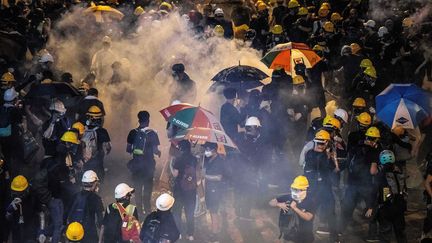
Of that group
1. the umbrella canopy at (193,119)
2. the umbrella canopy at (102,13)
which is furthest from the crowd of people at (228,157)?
the umbrella canopy at (102,13)

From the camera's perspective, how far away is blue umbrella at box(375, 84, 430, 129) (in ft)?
32.7

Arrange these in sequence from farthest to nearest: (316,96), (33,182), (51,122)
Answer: (316,96), (51,122), (33,182)

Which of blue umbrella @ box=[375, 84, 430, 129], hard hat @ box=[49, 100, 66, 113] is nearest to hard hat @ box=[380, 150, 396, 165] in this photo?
blue umbrella @ box=[375, 84, 430, 129]

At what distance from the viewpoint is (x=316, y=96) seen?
1249 cm

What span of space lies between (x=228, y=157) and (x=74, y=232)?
3179mm

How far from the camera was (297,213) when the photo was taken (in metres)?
7.69

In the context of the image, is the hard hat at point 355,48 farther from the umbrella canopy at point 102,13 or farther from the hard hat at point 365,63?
the umbrella canopy at point 102,13

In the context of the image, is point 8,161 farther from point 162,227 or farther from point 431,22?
point 431,22

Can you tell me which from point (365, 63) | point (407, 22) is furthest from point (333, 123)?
point (407, 22)

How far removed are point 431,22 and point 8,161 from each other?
38.7 feet

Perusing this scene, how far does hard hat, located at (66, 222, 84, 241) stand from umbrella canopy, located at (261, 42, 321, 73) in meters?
6.60

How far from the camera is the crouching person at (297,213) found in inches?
304

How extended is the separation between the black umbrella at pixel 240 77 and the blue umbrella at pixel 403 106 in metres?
2.72

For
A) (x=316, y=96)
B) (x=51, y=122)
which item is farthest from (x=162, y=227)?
(x=316, y=96)
